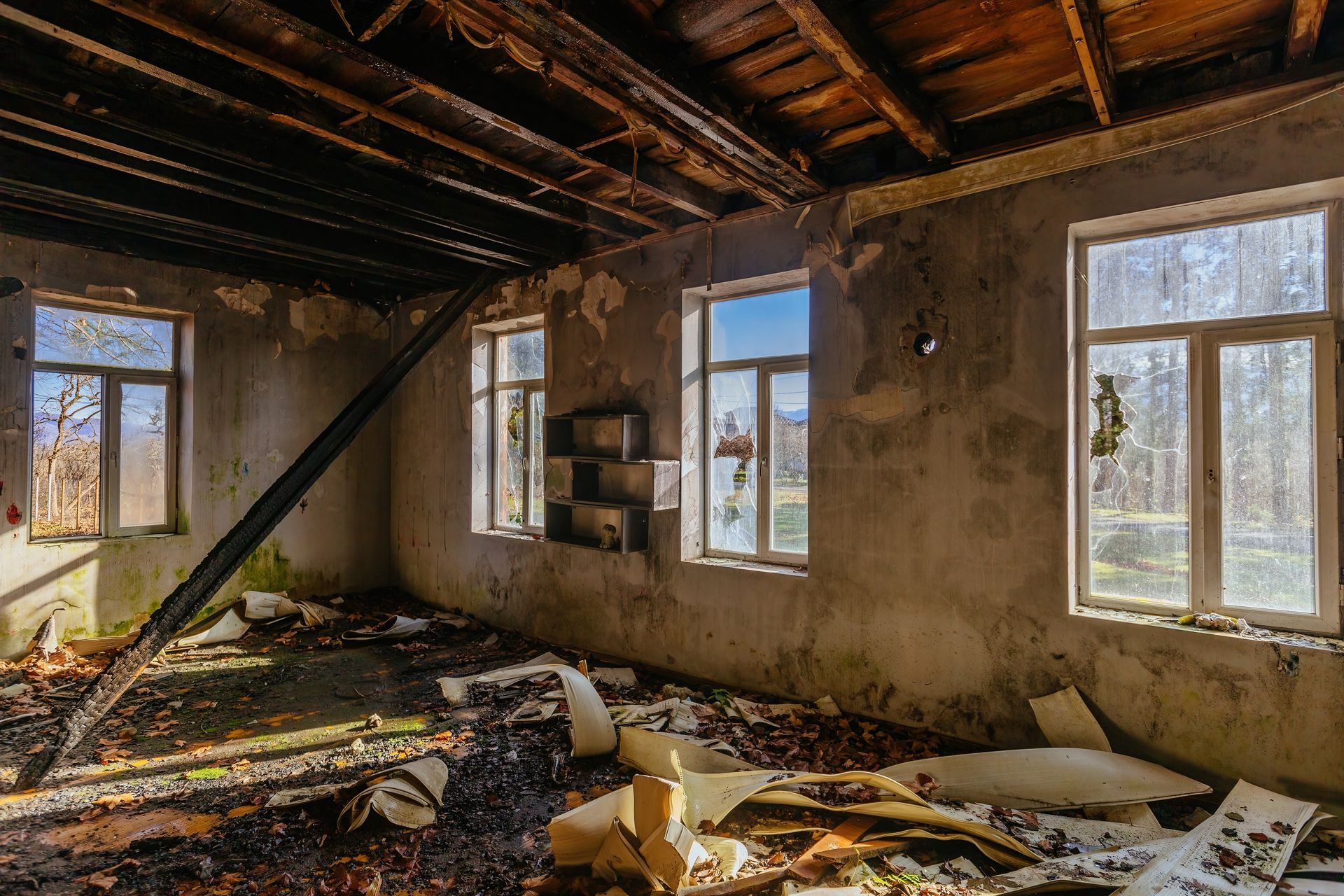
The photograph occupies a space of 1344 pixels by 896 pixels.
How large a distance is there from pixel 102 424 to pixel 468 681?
3625 mm

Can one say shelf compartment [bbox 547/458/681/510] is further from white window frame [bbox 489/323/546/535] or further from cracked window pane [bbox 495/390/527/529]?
cracked window pane [bbox 495/390/527/529]

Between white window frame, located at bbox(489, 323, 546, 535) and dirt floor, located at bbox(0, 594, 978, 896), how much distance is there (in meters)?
1.27

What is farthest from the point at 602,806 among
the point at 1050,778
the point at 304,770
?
the point at 1050,778

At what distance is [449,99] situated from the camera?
2.75 meters

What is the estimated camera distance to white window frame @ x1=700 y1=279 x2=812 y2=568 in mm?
4117

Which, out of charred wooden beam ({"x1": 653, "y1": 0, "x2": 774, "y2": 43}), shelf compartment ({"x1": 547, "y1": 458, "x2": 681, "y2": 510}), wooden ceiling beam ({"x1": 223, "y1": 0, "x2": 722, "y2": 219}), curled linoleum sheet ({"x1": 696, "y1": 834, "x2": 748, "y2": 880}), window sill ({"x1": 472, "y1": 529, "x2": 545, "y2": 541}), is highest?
charred wooden beam ({"x1": 653, "y1": 0, "x2": 774, "y2": 43})

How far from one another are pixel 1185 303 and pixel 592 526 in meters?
3.74

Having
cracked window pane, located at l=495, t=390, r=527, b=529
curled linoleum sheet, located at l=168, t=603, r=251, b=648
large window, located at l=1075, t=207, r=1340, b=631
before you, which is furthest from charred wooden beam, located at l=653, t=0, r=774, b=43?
curled linoleum sheet, located at l=168, t=603, r=251, b=648

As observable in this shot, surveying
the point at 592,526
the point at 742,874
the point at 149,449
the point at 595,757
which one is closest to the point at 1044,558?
the point at 742,874

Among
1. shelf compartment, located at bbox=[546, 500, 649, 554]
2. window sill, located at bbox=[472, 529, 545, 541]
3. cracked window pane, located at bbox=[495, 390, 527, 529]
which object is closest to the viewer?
shelf compartment, located at bbox=[546, 500, 649, 554]

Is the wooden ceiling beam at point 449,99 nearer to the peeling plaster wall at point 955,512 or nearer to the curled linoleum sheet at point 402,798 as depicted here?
the peeling plaster wall at point 955,512

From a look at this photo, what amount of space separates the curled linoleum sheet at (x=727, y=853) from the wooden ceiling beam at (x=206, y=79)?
3.40m

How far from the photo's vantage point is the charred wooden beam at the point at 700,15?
94.1 inches

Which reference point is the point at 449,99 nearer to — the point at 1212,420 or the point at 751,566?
the point at 751,566
